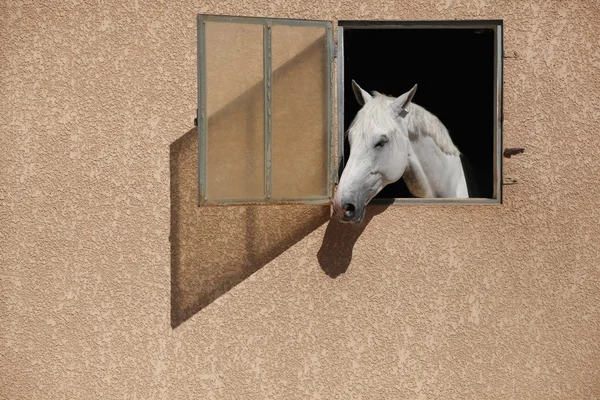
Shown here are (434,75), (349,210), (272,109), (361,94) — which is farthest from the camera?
(434,75)

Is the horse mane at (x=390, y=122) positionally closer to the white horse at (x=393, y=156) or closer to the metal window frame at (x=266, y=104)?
the white horse at (x=393, y=156)

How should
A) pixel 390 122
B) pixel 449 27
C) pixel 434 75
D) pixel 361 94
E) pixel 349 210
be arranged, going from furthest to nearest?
pixel 434 75
pixel 449 27
pixel 361 94
pixel 390 122
pixel 349 210

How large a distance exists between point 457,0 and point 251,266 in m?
2.08

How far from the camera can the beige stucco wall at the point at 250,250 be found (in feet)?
13.0

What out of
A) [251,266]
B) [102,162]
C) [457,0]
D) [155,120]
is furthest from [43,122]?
[457,0]

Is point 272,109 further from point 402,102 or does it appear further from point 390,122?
point 402,102

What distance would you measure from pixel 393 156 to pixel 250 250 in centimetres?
105

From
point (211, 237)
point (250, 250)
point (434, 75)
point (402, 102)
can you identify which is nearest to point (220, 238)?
point (211, 237)

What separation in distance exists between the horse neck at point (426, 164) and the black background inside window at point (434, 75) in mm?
2206

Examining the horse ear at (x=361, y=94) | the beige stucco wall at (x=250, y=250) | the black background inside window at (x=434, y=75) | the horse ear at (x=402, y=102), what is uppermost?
the black background inside window at (x=434, y=75)

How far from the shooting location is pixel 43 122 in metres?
3.98

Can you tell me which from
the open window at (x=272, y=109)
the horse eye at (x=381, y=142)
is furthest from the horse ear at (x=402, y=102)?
the open window at (x=272, y=109)

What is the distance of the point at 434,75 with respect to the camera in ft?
23.2

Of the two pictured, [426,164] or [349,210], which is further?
[426,164]
